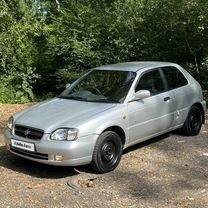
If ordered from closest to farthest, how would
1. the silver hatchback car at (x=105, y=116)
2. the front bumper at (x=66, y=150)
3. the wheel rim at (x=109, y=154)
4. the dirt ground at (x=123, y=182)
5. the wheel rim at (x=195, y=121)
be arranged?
1. the dirt ground at (x=123, y=182)
2. the front bumper at (x=66, y=150)
3. the silver hatchback car at (x=105, y=116)
4. the wheel rim at (x=109, y=154)
5. the wheel rim at (x=195, y=121)

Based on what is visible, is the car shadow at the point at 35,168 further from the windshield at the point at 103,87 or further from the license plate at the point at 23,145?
the windshield at the point at 103,87

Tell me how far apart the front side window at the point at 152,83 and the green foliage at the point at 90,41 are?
20.2 feet

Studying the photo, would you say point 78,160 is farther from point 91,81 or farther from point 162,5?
point 162,5

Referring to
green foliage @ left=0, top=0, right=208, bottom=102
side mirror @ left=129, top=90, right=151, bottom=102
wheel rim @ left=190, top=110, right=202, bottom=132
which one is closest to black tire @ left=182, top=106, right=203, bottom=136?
wheel rim @ left=190, top=110, right=202, bottom=132

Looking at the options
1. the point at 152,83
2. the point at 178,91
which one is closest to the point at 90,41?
the point at 178,91

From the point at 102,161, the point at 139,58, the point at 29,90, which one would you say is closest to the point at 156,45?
the point at 139,58

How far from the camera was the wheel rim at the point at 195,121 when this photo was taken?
880 cm

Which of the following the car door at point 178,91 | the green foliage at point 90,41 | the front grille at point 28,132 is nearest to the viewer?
the front grille at point 28,132

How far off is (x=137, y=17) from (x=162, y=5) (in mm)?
1639

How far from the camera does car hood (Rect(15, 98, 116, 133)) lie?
21.4 ft

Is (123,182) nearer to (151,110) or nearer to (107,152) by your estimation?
(107,152)

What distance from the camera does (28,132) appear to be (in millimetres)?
6617

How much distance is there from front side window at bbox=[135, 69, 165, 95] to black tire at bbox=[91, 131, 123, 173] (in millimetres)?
1024

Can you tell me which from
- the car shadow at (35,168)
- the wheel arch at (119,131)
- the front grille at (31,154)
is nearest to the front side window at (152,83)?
the wheel arch at (119,131)
